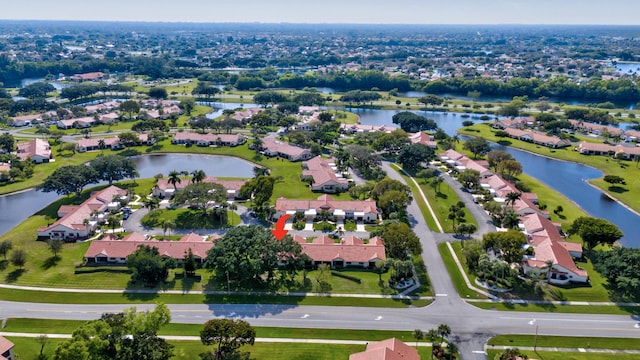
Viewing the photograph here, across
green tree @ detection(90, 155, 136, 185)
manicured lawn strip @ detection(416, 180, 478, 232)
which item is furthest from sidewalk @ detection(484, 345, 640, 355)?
green tree @ detection(90, 155, 136, 185)

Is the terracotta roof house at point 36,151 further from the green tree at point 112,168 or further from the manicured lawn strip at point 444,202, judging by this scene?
the manicured lawn strip at point 444,202

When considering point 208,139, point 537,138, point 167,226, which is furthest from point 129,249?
point 537,138

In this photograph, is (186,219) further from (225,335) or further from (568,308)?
(568,308)

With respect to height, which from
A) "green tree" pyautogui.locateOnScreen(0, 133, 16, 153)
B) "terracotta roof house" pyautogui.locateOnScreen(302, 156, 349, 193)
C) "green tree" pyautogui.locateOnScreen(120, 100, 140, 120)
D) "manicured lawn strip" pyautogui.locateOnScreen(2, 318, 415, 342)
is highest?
"green tree" pyautogui.locateOnScreen(120, 100, 140, 120)

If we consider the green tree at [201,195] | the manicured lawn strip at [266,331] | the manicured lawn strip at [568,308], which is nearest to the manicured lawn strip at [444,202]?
the manicured lawn strip at [568,308]

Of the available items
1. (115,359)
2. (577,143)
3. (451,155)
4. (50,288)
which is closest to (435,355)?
(115,359)

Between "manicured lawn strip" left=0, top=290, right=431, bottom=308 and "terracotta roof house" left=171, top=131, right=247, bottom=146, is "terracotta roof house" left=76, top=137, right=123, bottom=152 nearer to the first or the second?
"terracotta roof house" left=171, top=131, right=247, bottom=146

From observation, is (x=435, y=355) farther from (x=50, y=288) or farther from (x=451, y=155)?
(x=451, y=155)
